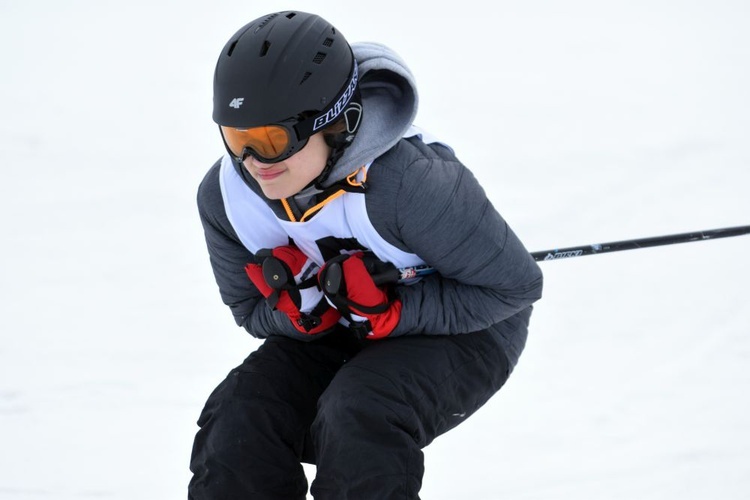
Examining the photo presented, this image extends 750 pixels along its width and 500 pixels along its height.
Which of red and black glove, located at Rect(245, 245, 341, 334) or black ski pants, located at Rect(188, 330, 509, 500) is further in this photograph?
red and black glove, located at Rect(245, 245, 341, 334)

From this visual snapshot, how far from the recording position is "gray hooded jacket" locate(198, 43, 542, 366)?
246 centimetres

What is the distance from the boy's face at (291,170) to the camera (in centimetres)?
242

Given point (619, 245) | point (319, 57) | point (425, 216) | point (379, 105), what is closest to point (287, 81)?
point (319, 57)

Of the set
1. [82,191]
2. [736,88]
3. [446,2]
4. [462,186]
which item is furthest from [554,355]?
[446,2]

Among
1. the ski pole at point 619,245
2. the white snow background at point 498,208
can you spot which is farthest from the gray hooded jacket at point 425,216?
the white snow background at point 498,208

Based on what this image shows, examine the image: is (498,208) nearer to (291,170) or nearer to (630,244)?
(630,244)

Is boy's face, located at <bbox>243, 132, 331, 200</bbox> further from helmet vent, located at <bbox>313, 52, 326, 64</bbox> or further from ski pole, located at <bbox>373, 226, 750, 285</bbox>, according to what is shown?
ski pole, located at <bbox>373, 226, 750, 285</bbox>

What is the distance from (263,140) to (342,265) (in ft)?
1.21

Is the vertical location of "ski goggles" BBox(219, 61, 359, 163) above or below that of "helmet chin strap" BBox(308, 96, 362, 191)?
above

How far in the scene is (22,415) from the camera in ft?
12.0

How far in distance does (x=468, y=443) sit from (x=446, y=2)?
4337 millimetres

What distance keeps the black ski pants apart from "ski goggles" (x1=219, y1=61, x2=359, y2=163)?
0.56m

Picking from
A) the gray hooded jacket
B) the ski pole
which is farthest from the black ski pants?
the ski pole

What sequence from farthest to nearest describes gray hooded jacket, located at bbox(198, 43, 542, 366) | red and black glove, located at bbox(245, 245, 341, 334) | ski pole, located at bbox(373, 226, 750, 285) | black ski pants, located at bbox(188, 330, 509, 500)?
ski pole, located at bbox(373, 226, 750, 285) → red and black glove, located at bbox(245, 245, 341, 334) → gray hooded jacket, located at bbox(198, 43, 542, 366) → black ski pants, located at bbox(188, 330, 509, 500)
